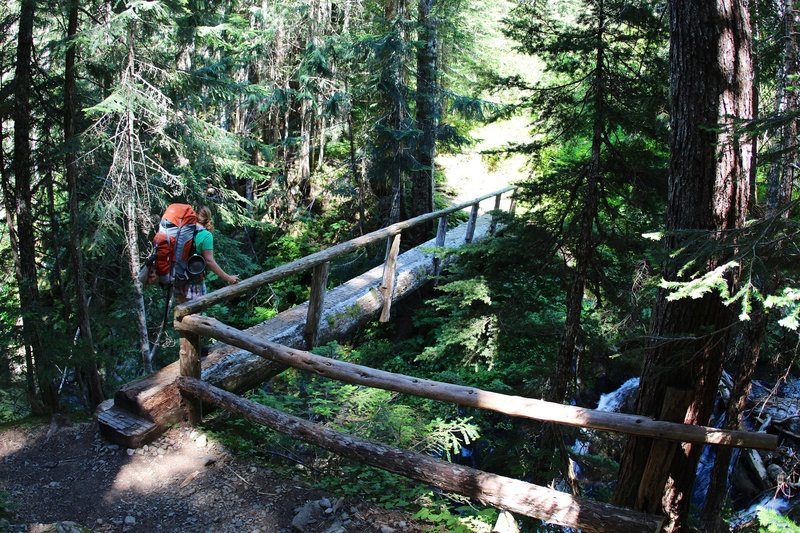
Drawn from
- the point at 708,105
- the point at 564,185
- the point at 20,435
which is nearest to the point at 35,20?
the point at 20,435

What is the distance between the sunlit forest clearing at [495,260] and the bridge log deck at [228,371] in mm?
75

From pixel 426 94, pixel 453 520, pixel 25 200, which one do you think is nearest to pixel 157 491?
pixel 453 520

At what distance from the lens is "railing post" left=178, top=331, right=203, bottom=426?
182 inches

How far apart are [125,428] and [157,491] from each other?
2.54 ft

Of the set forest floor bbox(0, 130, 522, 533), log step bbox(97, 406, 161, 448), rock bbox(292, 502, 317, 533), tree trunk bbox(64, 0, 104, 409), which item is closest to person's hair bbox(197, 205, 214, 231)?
log step bbox(97, 406, 161, 448)

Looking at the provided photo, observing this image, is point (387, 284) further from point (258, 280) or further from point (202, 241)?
point (258, 280)

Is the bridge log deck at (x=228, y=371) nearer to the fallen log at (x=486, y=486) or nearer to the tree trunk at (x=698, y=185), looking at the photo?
the fallen log at (x=486, y=486)

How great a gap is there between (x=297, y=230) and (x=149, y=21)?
8066mm

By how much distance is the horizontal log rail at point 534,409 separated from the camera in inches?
122

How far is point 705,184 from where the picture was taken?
3.64 meters

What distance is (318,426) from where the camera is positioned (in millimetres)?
4109

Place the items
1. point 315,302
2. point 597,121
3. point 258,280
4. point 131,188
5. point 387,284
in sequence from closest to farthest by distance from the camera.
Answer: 1. point 258,280
2. point 597,121
3. point 315,302
4. point 131,188
5. point 387,284

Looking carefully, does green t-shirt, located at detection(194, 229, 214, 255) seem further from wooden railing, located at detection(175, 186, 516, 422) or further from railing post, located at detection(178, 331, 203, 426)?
railing post, located at detection(178, 331, 203, 426)

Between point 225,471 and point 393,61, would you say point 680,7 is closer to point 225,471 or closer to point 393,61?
point 225,471
